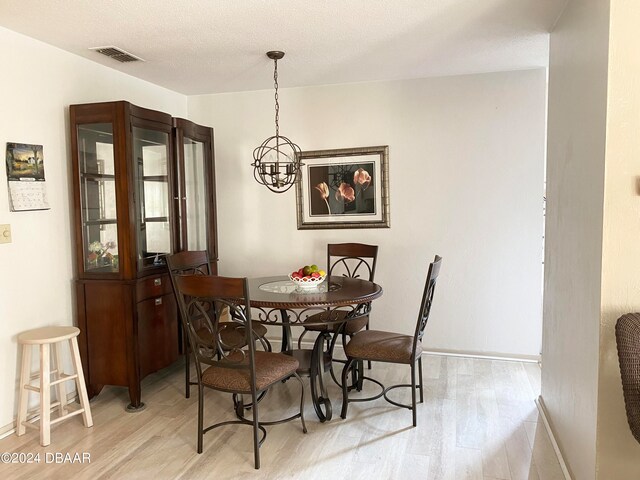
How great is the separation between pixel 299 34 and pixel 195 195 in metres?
1.75

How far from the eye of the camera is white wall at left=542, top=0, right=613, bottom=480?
192 centimetres

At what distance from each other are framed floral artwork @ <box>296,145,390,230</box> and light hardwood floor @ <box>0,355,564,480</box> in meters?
1.50

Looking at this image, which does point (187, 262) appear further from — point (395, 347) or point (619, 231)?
point (619, 231)

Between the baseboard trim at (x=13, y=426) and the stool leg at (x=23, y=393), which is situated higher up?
the stool leg at (x=23, y=393)

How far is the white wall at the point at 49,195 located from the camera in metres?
2.83

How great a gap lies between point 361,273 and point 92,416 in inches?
91.2

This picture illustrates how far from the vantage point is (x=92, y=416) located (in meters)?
3.09

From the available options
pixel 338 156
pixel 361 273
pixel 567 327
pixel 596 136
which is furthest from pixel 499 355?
pixel 596 136

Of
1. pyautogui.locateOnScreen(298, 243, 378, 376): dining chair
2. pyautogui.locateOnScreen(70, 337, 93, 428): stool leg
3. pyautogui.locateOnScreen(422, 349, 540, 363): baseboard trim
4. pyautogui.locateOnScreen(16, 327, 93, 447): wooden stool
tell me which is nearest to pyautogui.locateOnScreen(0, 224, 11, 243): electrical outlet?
pyautogui.locateOnScreen(16, 327, 93, 447): wooden stool

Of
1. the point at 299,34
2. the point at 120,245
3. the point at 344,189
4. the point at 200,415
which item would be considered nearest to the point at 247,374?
the point at 200,415

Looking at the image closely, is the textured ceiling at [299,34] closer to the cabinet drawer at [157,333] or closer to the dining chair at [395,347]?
the dining chair at [395,347]

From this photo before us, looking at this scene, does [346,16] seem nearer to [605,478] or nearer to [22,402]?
[605,478]

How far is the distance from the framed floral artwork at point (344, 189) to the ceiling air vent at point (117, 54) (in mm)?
1565

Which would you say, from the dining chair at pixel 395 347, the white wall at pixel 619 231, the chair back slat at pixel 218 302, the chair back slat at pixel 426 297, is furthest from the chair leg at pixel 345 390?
the white wall at pixel 619 231
